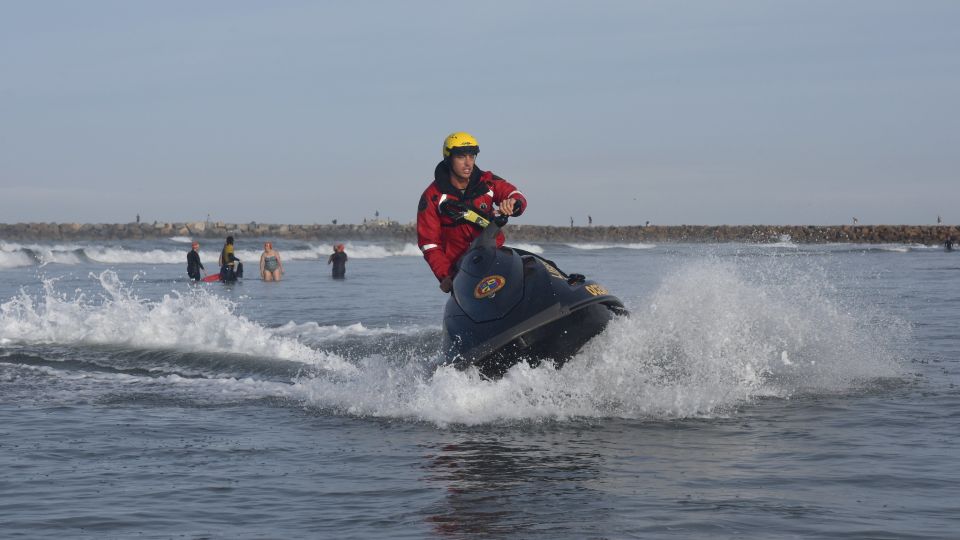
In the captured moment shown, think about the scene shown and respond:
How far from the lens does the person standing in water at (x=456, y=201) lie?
1059 centimetres

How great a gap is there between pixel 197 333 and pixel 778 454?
32.7 feet

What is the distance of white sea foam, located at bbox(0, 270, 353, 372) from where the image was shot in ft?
50.6

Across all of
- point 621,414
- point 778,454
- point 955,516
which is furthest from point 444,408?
point 955,516

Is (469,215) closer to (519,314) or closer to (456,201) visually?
(456,201)

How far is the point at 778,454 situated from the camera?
26.6ft

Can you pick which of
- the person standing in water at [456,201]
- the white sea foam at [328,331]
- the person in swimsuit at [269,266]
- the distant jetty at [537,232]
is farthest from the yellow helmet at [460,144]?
the distant jetty at [537,232]

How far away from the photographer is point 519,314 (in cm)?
980

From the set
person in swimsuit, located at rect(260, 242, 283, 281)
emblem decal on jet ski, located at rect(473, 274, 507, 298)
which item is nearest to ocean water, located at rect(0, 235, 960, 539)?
emblem decal on jet ski, located at rect(473, 274, 507, 298)

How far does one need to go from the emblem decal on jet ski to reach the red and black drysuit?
0.70m

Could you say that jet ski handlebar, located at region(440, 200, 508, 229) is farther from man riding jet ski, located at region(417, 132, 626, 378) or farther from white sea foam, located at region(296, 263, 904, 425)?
white sea foam, located at region(296, 263, 904, 425)

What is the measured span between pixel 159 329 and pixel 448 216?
7.10m

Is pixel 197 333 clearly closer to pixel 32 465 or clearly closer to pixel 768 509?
pixel 32 465

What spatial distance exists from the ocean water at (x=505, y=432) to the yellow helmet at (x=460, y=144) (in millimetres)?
1809

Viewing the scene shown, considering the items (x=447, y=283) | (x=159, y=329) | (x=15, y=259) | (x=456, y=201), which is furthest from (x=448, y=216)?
(x=15, y=259)
